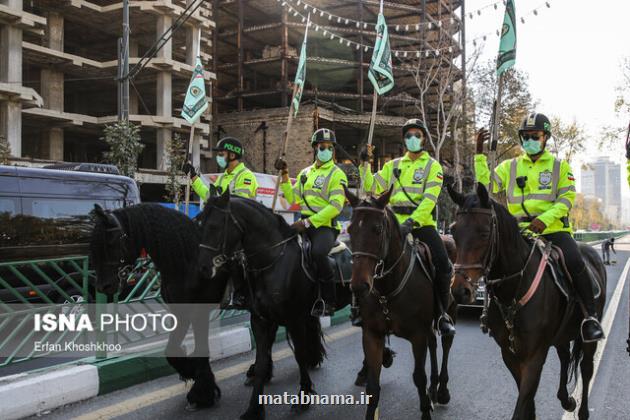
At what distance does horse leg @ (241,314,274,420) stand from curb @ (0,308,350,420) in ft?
3.71

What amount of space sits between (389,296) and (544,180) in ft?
5.79

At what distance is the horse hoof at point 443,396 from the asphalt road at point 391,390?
8 centimetres

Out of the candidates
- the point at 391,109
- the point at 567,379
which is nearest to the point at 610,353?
the point at 567,379

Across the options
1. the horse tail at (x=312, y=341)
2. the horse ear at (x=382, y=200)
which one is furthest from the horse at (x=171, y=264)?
the horse ear at (x=382, y=200)

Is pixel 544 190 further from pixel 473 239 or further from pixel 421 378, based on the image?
pixel 421 378

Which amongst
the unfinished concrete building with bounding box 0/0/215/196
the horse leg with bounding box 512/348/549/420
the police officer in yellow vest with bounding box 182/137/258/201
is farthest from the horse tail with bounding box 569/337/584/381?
the unfinished concrete building with bounding box 0/0/215/196

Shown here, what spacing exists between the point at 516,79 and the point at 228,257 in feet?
114

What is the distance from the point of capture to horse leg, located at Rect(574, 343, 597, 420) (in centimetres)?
492

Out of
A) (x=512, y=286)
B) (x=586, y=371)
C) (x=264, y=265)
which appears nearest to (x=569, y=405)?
(x=586, y=371)

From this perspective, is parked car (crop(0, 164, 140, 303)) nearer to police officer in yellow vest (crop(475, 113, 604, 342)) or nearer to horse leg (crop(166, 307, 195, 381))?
horse leg (crop(166, 307, 195, 381))

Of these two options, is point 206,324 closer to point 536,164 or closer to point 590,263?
point 536,164

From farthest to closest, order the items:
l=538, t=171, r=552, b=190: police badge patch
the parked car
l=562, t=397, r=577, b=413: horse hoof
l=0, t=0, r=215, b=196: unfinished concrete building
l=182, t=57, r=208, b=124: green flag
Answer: l=0, t=0, r=215, b=196: unfinished concrete building, l=182, t=57, r=208, b=124: green flag, the parked car, l=562, t=397, r=577, b=413: horse hoof, l=538, t=171, r=552, b=190: police badge patch

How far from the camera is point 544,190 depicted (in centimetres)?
481

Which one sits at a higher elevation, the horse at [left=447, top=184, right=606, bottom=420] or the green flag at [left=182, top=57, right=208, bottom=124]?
the green flag at [left=182, top=57, right=208, bottom=124]
